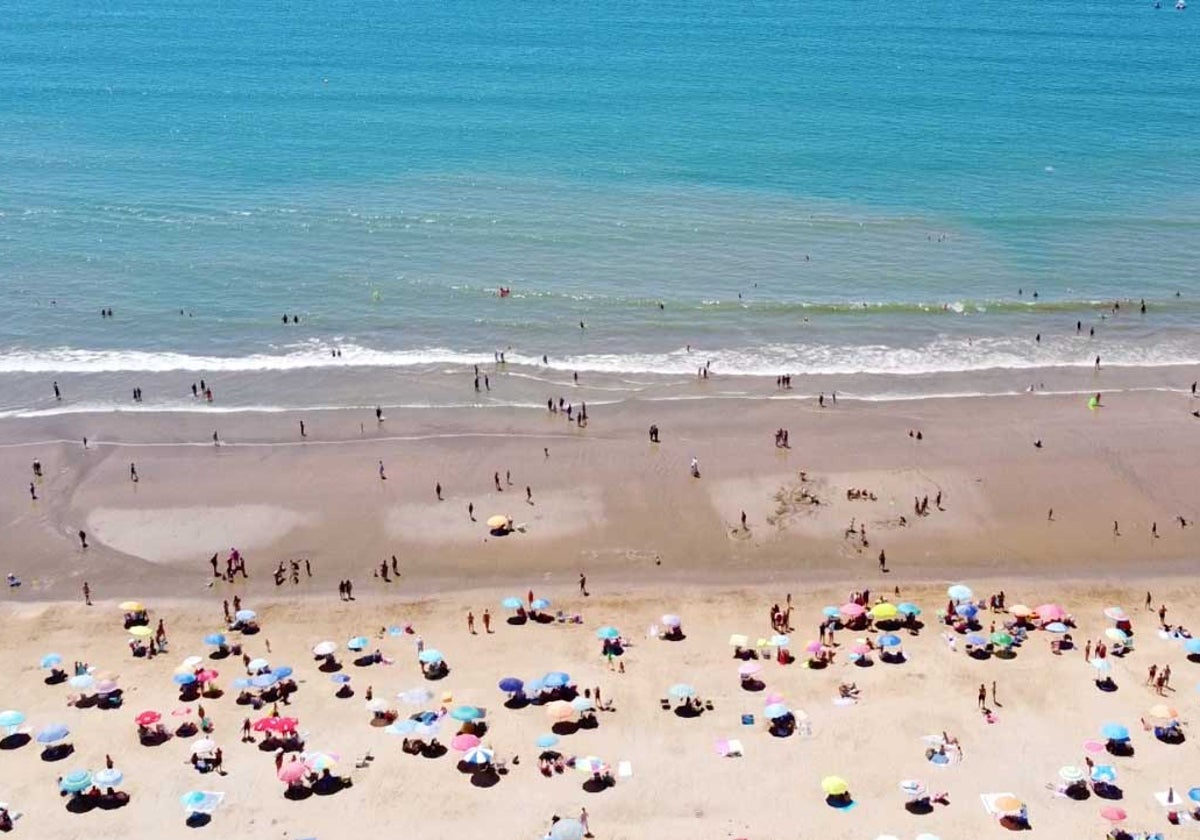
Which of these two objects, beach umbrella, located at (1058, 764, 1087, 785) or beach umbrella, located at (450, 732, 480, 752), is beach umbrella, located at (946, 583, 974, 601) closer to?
beach umbrella, located at (1058, 764, 1087, 785)

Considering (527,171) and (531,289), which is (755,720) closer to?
(531,289)

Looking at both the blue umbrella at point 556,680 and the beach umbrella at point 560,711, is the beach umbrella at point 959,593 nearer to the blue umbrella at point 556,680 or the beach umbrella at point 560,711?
the blue umbrella at point 556,680

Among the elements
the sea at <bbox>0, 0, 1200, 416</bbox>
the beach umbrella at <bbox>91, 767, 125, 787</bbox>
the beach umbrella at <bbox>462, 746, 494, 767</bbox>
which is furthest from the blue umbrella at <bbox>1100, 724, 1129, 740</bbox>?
the beach umbrella at <bbox>91, 767, 125, 787</bbox>

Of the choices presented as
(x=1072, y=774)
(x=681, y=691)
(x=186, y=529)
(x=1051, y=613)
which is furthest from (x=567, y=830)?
(x=186, y=529)

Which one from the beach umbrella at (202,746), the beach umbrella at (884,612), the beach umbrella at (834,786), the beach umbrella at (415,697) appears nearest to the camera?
the beach umbrella at (834,786)

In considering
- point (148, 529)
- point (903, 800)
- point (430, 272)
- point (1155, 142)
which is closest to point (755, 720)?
point (903, 800)

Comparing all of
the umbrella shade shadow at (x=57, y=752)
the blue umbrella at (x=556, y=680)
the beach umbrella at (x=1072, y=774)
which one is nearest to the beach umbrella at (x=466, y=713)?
the blue umbrella at (x=556, y=680)

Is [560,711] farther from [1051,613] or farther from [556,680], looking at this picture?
[1051,613]
